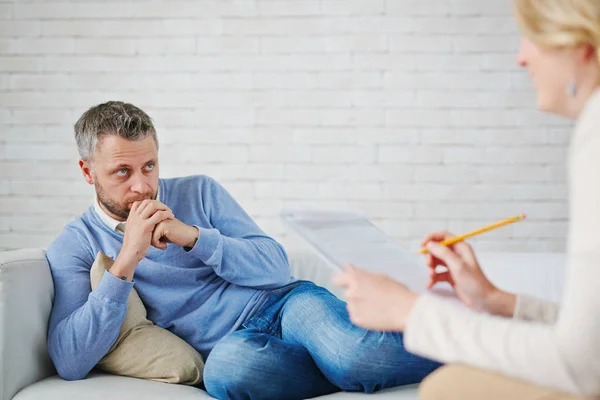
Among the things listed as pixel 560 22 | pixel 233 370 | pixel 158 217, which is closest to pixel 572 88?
pixel 560 22

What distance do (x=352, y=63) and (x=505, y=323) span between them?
8.51ft

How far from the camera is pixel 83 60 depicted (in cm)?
360

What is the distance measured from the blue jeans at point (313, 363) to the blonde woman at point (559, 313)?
669mm

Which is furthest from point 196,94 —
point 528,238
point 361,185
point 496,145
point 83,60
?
point 528,238

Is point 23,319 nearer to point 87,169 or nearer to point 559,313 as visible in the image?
point 87,169

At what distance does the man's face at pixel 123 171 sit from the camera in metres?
2.08

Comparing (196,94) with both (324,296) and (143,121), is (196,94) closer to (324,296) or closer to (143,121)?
(143,121)

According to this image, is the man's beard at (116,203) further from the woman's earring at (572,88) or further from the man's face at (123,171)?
the woman's earring at (572,88)

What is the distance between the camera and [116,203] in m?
2.13

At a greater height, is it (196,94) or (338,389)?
(196,94)

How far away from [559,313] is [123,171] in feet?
4.47

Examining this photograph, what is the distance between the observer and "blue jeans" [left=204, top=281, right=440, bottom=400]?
1848mm

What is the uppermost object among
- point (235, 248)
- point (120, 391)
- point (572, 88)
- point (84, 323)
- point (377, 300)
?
point (572, 88)

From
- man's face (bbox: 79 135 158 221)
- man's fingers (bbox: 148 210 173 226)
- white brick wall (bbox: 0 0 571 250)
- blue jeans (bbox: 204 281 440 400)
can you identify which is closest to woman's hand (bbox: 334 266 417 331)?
blue jeans (bbox: 204 281 440 400)
